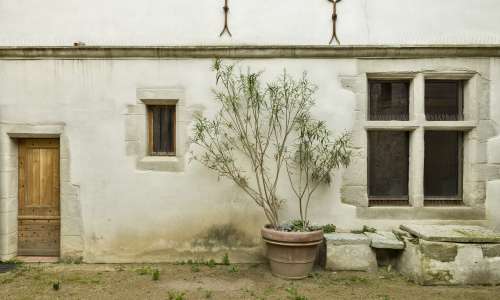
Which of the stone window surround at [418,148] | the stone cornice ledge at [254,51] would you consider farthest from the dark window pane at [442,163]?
the stone cornice ledge at [254,51]

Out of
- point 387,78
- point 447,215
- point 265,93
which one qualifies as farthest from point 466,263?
point 265,93

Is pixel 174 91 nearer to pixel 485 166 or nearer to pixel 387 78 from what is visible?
pixel 387 78

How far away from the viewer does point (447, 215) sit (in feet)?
14.9

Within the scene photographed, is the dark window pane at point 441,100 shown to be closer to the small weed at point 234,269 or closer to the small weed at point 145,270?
the small weed at point 234,269

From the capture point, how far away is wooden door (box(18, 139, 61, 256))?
15.6 feet

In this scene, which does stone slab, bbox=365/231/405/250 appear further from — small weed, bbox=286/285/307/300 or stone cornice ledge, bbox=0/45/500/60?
stone cornice ledge, bbox=0/45/500/60

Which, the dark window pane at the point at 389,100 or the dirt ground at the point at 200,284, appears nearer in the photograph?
the dirt ground at the point at 200,284

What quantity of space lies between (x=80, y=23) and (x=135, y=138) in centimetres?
163

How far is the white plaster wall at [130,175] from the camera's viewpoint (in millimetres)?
4586

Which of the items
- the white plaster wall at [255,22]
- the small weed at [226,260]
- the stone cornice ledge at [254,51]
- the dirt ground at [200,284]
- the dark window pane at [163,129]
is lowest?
the dirt ground at [200,284]

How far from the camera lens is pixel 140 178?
4.59 m

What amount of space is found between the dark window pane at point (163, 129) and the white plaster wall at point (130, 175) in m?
0.30

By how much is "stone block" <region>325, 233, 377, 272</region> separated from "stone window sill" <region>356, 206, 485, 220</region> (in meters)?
0.42

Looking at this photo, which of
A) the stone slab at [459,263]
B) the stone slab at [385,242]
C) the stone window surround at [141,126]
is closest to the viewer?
the stone slab at [459,263]
